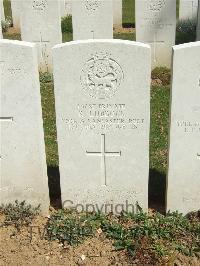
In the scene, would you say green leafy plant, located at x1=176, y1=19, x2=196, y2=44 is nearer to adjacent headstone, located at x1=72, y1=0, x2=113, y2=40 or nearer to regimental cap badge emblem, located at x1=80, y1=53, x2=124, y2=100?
adjacent headstone, located at x1=72, y1=0, x2=113, y2=40

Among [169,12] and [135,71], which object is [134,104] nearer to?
[135,71]

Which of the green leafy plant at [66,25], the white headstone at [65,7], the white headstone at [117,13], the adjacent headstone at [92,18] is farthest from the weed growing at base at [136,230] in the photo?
the white headstone at [65,7]

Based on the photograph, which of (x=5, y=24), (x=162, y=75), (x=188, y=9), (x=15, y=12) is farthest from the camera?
(x=15, y=12)

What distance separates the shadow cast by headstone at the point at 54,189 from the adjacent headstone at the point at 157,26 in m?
5.24

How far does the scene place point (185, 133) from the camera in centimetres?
464

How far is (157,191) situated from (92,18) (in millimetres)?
5435

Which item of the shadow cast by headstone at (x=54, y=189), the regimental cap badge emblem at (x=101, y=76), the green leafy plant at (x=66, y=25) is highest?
the green leafy plant at (x=66, y=25)

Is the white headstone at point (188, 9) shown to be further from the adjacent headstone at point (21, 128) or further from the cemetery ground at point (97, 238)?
the adjacent headstone at point (21, 128)

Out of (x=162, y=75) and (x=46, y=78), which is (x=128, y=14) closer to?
(x=162, y=75)

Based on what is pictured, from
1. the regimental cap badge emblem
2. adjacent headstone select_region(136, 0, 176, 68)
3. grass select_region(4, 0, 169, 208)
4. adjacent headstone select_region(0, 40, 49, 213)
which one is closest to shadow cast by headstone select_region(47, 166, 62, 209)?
grass select_region(4, 0, 169, 208)

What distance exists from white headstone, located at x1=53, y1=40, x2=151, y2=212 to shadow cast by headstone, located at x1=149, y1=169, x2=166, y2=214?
28 cm

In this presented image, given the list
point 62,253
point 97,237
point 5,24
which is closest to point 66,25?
point 5,24

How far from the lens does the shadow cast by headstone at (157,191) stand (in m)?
5.40

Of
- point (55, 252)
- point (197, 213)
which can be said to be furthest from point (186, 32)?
point (55, 252)
